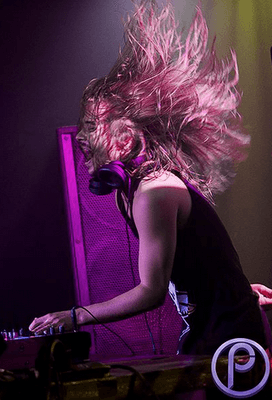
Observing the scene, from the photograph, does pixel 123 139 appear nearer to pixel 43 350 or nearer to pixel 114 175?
pixel 114 175

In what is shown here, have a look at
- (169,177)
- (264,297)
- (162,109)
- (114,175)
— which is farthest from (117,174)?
(264,297)

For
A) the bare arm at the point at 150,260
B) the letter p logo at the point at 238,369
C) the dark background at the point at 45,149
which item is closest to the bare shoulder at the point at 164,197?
the bare arm at the point at 150,260

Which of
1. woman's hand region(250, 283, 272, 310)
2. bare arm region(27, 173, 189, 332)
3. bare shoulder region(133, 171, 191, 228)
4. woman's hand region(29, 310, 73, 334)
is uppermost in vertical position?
bare shoulder region(133, 171, 191, 228)

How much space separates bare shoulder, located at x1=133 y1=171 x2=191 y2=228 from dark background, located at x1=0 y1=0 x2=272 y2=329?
1.28m

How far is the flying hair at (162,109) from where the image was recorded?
1.96 metres

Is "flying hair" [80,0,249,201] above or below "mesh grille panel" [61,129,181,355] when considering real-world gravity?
above

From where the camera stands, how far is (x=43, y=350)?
1.08 m

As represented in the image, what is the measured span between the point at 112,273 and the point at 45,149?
2.46 feet

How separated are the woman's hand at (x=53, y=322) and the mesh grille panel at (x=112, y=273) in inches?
38.5

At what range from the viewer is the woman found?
158 cm

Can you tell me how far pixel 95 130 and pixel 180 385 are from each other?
1157 millimetres

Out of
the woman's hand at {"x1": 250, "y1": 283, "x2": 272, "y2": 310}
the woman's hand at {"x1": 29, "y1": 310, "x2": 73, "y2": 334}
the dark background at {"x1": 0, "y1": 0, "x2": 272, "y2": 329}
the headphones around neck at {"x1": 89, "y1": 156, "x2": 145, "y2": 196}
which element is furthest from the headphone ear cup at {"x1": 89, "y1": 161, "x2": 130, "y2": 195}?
the dark background at {"x1": 0, "y1": 0, "x2": 272, "y2": 329}

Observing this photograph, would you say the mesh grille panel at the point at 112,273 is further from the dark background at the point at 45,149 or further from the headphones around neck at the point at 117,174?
the headphones around neck at the point at 117,174

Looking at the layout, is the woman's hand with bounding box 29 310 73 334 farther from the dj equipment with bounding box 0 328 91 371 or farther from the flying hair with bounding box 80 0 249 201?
the flying hair with bounding box 80 0 249 201
